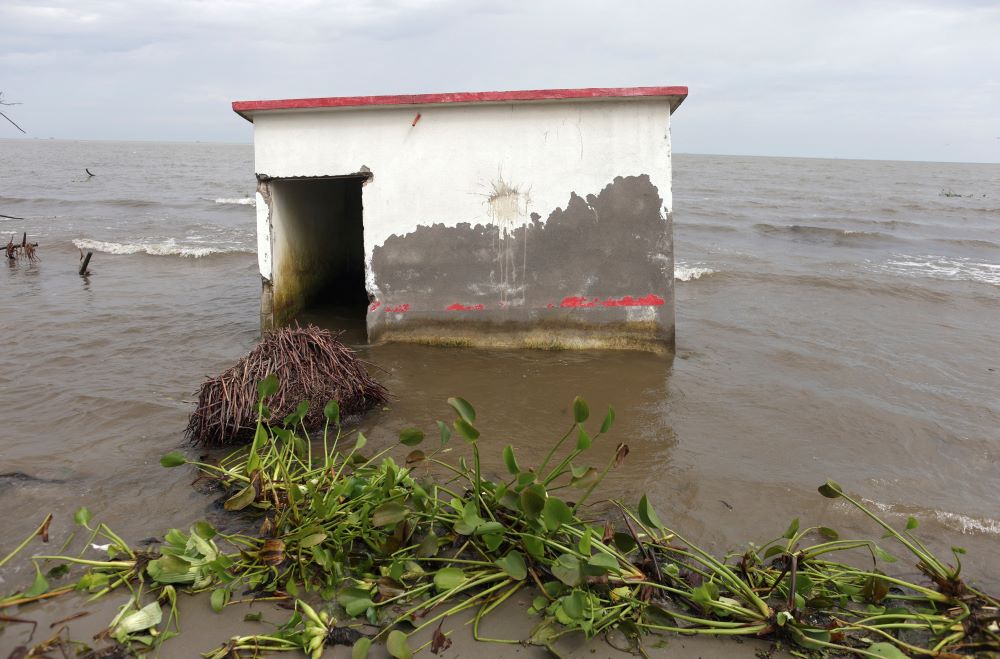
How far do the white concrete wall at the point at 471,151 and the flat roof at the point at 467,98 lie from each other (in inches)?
4.0

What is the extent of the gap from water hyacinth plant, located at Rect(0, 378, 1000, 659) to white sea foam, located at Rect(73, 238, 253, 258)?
10880mm

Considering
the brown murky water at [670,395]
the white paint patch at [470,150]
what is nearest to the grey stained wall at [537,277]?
the white paint patch at [470,150]

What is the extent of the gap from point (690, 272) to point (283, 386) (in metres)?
8.99

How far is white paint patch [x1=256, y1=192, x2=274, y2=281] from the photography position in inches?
262

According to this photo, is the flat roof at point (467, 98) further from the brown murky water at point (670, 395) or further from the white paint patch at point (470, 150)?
the brown murky water at point (670, 395)

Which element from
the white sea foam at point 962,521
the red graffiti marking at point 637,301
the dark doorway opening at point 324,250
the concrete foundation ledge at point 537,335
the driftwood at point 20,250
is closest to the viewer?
the white sea foam at point 962,521

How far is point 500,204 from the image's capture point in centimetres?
651

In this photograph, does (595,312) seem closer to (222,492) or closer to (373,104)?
(373,104)

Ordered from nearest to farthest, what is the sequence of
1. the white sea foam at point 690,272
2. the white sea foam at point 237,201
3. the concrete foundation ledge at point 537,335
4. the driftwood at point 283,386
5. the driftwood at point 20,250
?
the driftwood at point 283,386 → the concrete foundation ledge at point 537,335 → the driftwood at point 20,250 → the white sea foam at point 690,272 → the white sea foam at point 237,201

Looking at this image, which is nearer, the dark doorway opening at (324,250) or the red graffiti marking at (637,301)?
the red graffiti marking at (637,301)

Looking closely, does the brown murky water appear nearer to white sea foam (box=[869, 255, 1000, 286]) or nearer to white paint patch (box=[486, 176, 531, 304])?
white sea foam (box=[869, 255, 1000, 286])

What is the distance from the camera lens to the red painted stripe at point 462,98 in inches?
238

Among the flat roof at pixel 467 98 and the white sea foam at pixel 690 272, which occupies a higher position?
the flat roof at pixel 467 98

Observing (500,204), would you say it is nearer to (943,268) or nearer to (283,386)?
(283,386)
